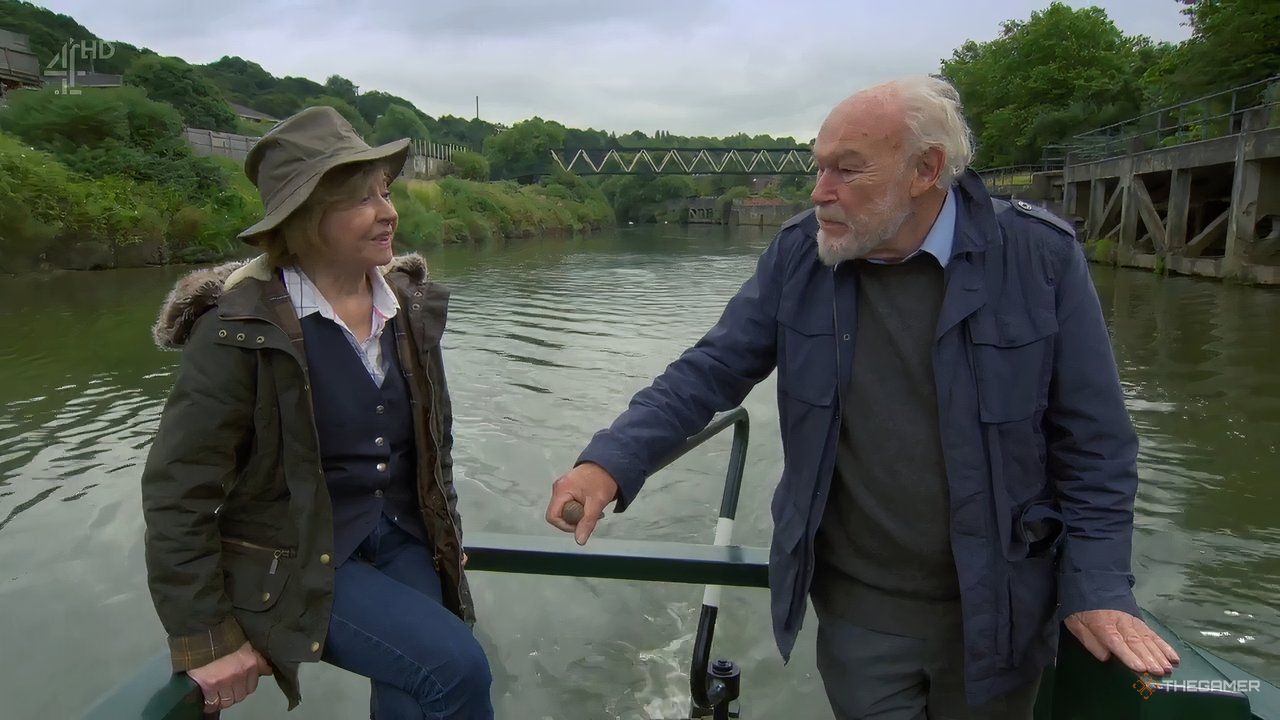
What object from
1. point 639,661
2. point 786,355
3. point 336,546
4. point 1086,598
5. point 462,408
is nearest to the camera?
point 1086,598

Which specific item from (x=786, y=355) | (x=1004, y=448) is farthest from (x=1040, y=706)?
(x=786, y=355)

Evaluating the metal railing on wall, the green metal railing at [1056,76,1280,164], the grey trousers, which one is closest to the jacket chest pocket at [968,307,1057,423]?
the grey trousers

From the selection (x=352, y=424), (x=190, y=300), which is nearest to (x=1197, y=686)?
(x=352, y=424)

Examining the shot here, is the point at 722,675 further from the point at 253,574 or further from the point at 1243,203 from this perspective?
the point at 1243,203

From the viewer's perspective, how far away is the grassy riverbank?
2052 cm

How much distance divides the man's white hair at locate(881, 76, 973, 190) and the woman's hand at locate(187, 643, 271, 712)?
1703 mm

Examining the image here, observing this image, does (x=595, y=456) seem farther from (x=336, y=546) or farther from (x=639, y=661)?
(x=639, y=661)

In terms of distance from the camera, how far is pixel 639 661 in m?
4.49

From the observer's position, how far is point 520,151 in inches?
3078

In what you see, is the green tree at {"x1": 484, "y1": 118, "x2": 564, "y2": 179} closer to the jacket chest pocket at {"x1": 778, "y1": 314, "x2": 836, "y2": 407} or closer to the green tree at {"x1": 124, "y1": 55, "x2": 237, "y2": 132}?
the green tree at {"x1": 124, "y1": 55, "x2": 237, "y2": 132}


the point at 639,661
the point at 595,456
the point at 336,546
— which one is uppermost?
the point at 595,456

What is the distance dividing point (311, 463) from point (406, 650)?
43cm

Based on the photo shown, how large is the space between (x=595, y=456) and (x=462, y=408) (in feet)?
24.4

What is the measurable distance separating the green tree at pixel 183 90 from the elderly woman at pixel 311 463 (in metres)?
38.0
